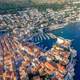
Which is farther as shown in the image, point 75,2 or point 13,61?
point 75,2

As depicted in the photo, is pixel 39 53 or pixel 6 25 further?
pixel 6 25

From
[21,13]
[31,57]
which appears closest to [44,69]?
[31,57]

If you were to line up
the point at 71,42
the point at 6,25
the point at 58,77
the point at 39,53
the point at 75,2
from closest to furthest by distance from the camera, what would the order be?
the point at 58,77 → the point at 39,53 → the point at 71,42 → the point at 6,25 → the point at 75,2

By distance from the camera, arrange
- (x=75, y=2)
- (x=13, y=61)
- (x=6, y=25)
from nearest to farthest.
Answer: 1. (x=13, y=61)
2. (x=6, y=25)
3. (x=75, y=2)

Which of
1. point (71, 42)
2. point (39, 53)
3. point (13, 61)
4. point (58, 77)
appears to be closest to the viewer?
point (58, 77)

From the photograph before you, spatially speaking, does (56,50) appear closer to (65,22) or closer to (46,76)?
(46,76)

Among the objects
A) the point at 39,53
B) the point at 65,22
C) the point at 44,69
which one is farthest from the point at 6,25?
the point at 44,69

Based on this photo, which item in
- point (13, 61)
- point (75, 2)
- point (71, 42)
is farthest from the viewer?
point (75, 2)

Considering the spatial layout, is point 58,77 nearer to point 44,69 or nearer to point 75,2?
point 44,69
